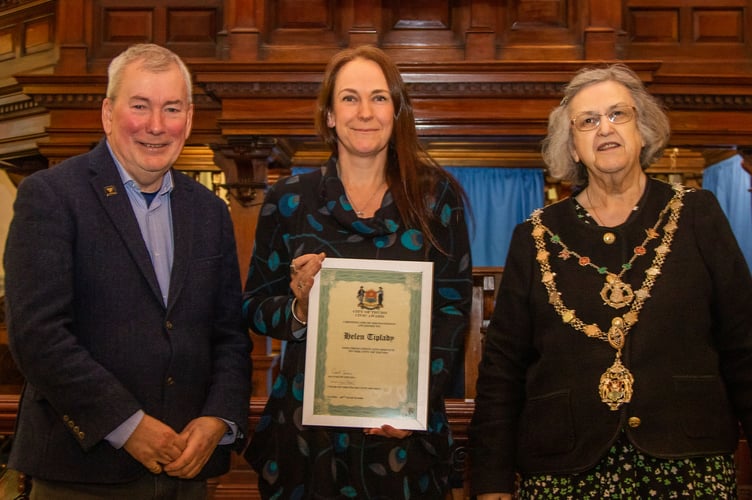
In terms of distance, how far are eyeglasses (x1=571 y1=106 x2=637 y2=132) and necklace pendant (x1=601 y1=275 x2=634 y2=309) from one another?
1.23ft

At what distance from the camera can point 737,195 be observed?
695cm

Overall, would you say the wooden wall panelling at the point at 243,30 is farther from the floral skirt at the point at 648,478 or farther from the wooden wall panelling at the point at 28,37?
the floral skirt at the point at 648,478

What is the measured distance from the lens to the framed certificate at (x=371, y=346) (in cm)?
179

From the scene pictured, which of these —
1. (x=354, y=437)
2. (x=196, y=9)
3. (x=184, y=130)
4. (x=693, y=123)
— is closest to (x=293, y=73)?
(x=196, y=9)

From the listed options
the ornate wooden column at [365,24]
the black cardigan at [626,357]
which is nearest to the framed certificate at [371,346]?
the black cardigan at [626,357]

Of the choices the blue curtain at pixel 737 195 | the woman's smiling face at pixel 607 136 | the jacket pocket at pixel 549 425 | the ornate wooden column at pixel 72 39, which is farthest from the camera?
the blue curtain at pixel 737 195

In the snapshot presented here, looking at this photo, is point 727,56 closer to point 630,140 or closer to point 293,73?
point 293,73

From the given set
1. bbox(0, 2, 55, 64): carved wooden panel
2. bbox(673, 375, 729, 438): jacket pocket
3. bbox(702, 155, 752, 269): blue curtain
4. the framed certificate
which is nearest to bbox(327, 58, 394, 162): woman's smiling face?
the framed certificate

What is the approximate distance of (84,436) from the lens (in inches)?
65.0

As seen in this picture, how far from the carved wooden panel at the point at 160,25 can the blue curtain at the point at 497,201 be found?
2.55 m

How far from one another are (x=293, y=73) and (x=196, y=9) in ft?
4.08

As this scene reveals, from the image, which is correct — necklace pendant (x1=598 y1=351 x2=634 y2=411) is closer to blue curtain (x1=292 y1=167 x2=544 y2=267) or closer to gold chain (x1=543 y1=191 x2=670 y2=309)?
gold chain (x1=543 y1=191 x2=670 y2=309)

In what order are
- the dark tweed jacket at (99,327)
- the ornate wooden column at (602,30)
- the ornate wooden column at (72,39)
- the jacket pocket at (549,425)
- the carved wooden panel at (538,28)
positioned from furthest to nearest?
1. the ornate wooden column at (72,39)
2. the carved wooden panel at (538,28)
3. the ornate wooden column at (602,30)
4. the jacket pocket at (549,425)
5. the dark tweed jacket at (99,327)

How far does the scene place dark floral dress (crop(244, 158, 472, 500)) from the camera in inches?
71.2
